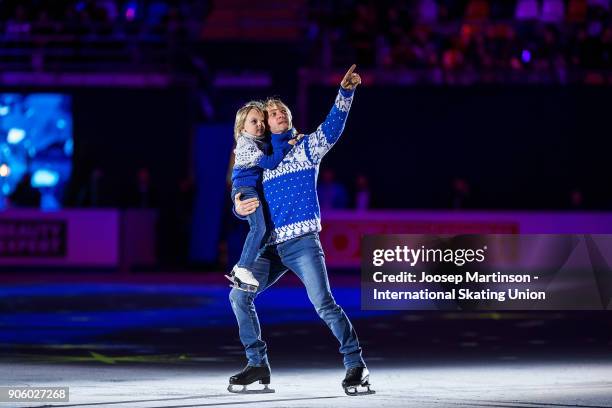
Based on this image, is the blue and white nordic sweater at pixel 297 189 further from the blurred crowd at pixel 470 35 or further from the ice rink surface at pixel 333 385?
the blurred crowd at pixel 470 35

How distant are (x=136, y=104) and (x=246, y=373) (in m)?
21.9

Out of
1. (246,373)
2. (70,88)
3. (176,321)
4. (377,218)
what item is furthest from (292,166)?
(70,88)

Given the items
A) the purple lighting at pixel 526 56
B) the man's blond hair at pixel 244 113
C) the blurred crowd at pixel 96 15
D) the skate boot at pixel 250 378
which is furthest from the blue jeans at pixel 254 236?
the blurred crowd at pixel 96 15

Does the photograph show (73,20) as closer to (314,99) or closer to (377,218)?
(314,99)

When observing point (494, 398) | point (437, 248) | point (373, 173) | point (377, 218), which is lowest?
point (494, 398)

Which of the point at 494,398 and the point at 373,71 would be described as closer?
the point at 494,398

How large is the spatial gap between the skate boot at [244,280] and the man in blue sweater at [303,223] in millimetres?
59

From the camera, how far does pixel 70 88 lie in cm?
3122

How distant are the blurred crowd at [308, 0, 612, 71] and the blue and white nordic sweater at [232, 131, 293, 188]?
63.5 ft

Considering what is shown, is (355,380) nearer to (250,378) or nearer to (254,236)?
(250,378)

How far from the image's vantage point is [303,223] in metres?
10.0

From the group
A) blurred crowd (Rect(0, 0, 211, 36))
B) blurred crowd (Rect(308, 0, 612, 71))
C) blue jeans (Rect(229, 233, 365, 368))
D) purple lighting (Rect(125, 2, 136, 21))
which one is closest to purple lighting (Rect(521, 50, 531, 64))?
blurred crowd (Rect(308, 0, 612, 71))

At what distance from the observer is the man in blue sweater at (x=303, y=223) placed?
32.6 ft

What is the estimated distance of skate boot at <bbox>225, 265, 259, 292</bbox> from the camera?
1003cm
